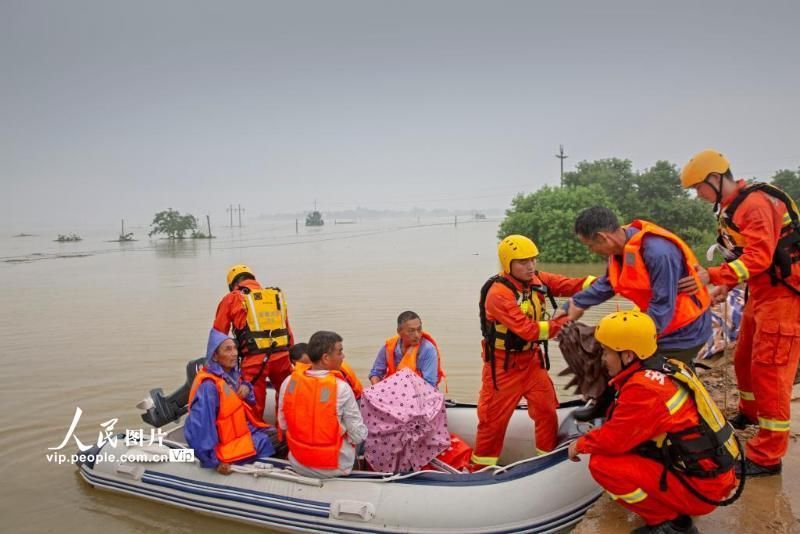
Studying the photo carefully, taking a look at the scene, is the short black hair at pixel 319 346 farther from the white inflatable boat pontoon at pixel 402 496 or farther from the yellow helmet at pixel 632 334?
the yellow helmet at pixel 632 334

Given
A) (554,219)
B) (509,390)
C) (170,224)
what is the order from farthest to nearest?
(170,224)
(554,219)
(509,390)

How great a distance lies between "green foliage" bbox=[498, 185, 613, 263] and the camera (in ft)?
70.5

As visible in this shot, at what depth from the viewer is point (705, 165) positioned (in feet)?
10.6

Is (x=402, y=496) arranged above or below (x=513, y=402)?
below

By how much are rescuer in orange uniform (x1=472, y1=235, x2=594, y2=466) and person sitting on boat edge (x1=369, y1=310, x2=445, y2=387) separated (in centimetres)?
86

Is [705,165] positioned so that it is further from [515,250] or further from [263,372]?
[263,372]

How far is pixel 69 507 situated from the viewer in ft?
14.6

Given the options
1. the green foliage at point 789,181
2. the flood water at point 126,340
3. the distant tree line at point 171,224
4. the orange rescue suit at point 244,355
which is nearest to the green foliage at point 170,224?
the distant tree line at point 171,224

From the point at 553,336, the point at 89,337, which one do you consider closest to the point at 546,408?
the point at 553,336

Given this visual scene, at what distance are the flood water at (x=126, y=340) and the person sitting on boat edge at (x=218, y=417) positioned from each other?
52cm

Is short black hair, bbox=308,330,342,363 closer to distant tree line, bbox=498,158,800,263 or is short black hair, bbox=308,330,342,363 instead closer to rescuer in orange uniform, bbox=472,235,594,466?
rescuer in orange uniform, bbox=472,235,594,466

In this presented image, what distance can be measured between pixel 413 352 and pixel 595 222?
1.95 metres

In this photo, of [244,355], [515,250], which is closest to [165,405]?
[244,355]

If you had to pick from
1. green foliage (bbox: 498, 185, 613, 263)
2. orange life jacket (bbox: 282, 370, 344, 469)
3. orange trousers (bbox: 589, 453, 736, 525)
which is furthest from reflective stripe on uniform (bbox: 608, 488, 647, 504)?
green foliage (bbox: 498, 185, 613, 263)
